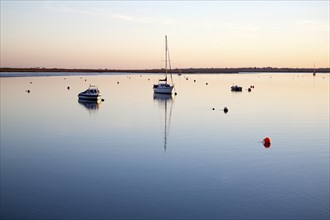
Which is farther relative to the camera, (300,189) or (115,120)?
(115,120)

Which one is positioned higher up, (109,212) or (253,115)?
(253,115)

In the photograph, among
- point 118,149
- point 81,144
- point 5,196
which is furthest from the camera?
point 81,144

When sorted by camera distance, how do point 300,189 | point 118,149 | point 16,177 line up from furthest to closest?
point 118,149 < point 16,177 < point 300,189

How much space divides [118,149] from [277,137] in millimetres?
14870

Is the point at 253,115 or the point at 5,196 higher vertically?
the point at 253,115

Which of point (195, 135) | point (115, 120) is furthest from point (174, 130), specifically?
point (115, 120)

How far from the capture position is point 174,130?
37938 millimetres

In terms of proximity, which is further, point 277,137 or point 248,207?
point 277,137

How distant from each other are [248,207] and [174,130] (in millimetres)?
21818

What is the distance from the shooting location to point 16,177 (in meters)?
20.4

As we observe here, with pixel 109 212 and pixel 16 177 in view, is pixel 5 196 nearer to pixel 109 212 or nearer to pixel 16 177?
pixel 16 177

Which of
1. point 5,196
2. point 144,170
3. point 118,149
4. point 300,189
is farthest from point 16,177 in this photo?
point 300,189

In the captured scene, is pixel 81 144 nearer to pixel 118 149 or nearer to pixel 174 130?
pixel 118 149

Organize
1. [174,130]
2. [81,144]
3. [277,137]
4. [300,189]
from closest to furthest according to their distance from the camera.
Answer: [300,189] < [81,144] < [277,137] < [174,130]
